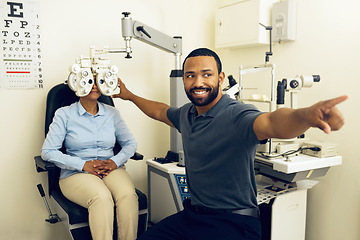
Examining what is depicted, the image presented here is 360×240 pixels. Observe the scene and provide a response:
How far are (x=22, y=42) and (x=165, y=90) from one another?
3.64 ft

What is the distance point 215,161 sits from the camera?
56.6 inches

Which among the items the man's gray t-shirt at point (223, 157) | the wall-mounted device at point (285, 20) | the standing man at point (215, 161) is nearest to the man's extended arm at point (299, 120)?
the standing man at point (215, 161)

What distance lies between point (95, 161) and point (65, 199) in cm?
26

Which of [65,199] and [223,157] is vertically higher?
[223,157]

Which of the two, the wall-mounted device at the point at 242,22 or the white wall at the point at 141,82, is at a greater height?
the wall-mounted device at the point at 242,22

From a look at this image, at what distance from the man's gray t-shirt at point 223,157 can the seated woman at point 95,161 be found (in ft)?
1.54

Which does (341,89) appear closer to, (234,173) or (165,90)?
(234,173)

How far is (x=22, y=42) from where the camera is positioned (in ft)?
7.25

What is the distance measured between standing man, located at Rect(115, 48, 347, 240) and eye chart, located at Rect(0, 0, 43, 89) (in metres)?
1.19

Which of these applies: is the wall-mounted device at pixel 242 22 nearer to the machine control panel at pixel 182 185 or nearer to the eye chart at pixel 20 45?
the machine control panel at pixel 182 185

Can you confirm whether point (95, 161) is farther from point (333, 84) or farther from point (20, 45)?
point (333, 84)

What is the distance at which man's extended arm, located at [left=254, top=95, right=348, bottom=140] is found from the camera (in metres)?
0.91

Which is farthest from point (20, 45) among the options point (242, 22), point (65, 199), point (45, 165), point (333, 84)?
point (333, 84)

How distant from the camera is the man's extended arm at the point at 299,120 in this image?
91 centimetres
